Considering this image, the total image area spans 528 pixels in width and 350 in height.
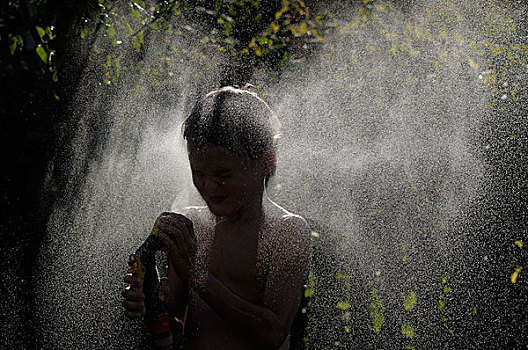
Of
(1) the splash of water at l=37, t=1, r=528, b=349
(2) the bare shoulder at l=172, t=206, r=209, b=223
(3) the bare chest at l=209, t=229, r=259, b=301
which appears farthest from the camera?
(1) the splash of water at l=37, t=1, r=528, b=349

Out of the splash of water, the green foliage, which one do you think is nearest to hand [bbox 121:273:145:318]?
the splash of water

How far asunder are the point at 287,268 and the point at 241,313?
247 millimetres

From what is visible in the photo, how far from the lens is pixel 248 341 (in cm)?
174

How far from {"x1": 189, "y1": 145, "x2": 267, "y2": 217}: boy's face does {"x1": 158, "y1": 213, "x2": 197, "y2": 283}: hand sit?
17cm

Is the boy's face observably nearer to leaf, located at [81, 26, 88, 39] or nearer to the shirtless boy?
the shirtless boy

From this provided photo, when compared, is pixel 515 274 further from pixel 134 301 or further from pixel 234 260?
pixel 134 301

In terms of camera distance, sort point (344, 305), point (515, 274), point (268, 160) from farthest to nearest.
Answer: point (344, 305)
point (515, 274)
point (268, 160)

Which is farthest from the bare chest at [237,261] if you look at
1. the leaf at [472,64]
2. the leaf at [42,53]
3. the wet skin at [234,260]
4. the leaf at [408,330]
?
the leaf at [472,64]

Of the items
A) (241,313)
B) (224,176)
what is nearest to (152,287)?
(241,313)

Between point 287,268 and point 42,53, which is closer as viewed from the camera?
point 287,268

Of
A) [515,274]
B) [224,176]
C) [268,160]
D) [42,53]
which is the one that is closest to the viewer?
[224,176]

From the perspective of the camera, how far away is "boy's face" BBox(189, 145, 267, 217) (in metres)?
1.72

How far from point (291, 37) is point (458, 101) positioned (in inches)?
39.1

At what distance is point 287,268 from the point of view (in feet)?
5.87
